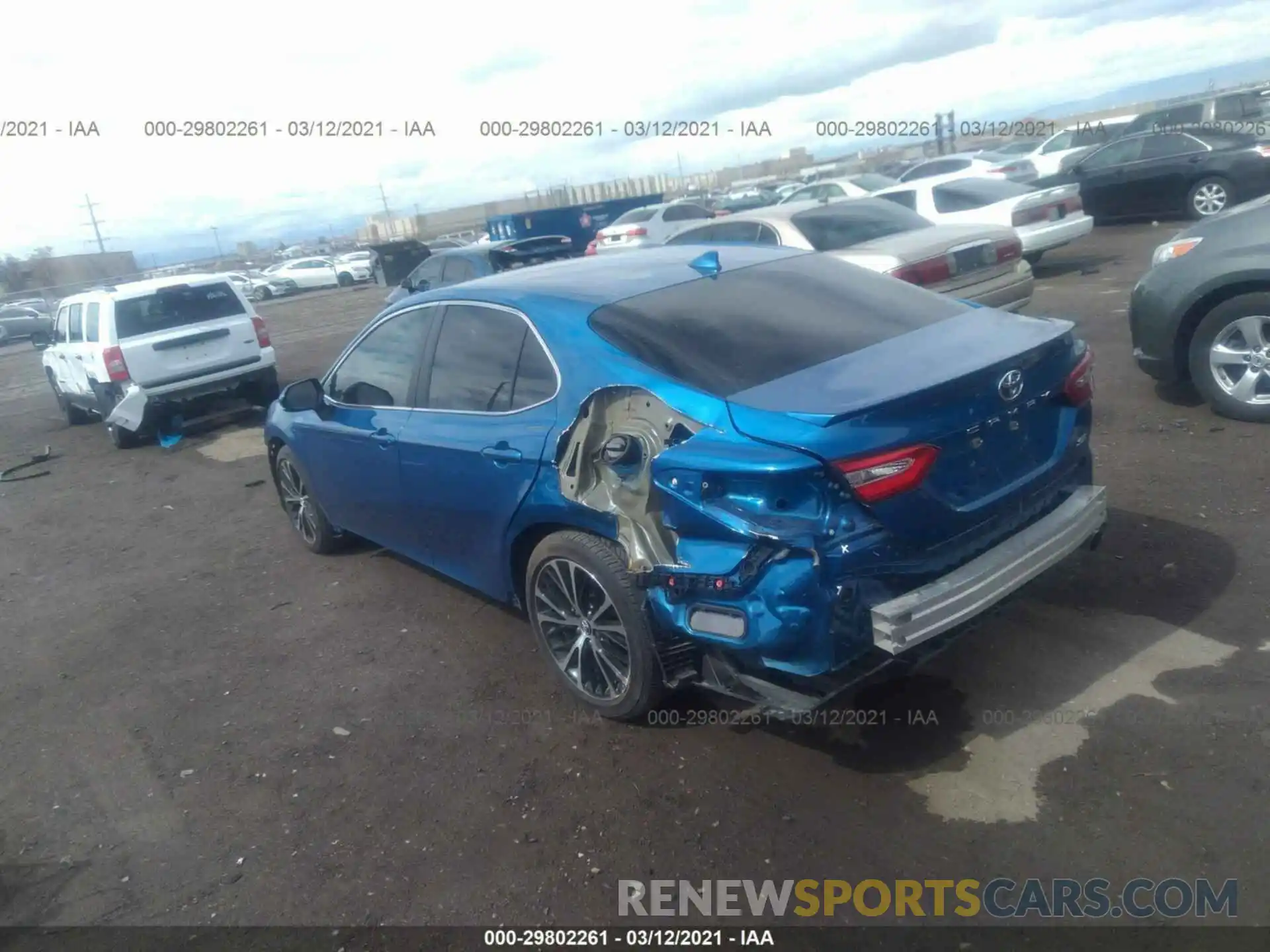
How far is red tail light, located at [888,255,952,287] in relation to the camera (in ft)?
25.0

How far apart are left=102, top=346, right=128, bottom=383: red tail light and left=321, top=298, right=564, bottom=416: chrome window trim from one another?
19.9ft

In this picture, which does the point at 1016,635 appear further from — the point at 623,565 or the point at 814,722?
the point at 623,565

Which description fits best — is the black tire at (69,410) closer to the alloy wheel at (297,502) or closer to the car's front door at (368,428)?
the alloy wheel at (297,502)

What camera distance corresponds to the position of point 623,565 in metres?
3.51

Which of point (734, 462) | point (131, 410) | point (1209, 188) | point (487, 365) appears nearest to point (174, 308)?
point (131, 410)

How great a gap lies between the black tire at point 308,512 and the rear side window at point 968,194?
8.98m

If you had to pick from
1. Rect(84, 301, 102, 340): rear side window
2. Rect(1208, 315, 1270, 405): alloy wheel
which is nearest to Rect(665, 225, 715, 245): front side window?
Rect(1208, 315, 1270, 405): alloy wheel

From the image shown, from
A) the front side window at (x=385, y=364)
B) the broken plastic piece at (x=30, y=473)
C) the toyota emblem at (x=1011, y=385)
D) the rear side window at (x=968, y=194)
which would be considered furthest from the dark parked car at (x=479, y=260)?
the toyota emblem at (x=1011, y=385)

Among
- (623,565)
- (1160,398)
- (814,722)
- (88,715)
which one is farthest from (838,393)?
(1160,398)

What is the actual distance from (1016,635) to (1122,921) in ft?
5.13

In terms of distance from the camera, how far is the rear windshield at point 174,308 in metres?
10.6

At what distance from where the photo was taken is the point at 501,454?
3.99 meters

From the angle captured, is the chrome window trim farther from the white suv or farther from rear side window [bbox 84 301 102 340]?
rear side window [bbox 84 301 102 340]

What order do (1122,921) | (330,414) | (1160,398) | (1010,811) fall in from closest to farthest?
(1122,921) → (1010,811) → (330,414) → (1160,398)
